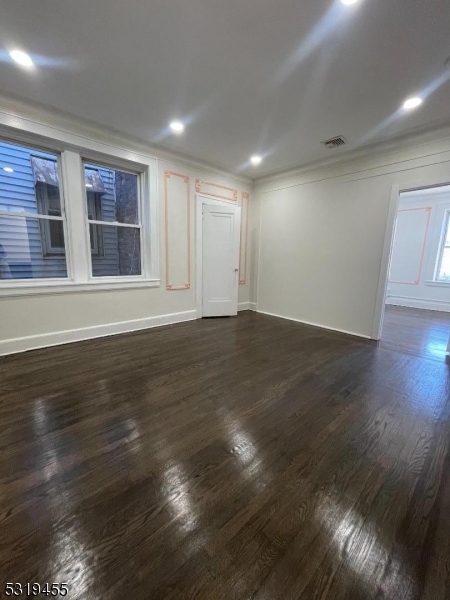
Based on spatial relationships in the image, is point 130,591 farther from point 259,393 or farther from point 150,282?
point 150,282

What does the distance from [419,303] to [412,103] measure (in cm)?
485

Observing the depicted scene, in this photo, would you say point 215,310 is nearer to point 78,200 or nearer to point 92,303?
point 92,303

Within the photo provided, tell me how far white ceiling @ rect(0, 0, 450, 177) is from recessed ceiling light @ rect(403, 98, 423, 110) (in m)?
0.06

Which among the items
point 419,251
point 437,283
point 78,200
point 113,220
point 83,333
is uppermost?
point 78,200

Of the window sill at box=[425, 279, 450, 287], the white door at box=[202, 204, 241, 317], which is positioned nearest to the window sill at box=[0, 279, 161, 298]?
the white door at box=[202, 204, 241, 317]

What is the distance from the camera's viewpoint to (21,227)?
9.82 feet

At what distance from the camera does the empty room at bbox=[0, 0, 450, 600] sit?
42.3 inches

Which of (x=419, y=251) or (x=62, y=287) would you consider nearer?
(x=62, y=287)

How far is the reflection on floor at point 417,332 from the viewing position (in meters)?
3.33

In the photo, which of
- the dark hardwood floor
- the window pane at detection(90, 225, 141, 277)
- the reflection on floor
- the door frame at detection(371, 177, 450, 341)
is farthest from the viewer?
the window pane at detection(90, 225, 141, 277)

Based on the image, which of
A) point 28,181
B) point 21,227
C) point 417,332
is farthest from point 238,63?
point 417,332

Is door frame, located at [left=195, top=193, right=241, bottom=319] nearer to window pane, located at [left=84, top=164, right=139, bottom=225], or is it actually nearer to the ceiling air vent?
window pane, located at [left=84, top=164, right=139, bottom=225]

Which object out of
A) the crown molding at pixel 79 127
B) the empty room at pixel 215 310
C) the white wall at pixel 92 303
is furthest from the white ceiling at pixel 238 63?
the white wall at pixel 92 303

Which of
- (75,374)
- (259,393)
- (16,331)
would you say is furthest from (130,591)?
(16,331)
